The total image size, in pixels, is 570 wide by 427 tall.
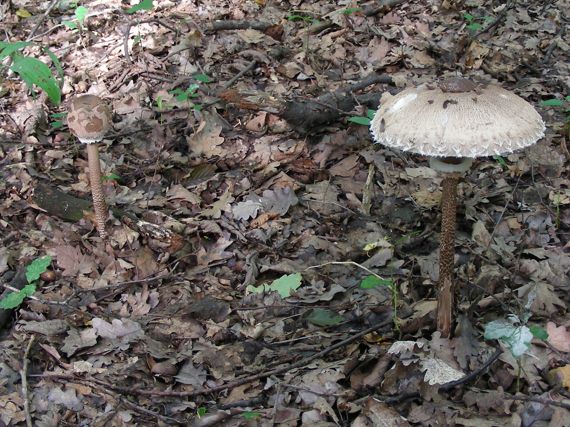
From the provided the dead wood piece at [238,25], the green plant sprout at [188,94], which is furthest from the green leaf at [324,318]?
the dead wood piece at [238,25]

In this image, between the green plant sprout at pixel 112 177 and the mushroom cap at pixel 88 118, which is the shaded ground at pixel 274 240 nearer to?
the green plant sprout at pixel 112 177

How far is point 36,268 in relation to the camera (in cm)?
392

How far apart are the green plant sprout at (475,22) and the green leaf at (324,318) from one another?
4780mm

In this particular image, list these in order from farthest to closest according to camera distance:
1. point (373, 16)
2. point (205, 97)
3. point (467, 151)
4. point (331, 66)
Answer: point (373, 16) < point (331, 66) < point (205, 97) < point (467, 151)

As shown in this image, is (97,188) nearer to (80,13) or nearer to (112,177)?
(112,177)

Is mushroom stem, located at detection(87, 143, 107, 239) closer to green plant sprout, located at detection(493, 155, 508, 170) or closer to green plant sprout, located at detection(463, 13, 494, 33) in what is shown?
green plant sprout, located at detection(493, 155, 508, 170)

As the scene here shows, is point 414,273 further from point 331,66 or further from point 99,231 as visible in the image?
point 331,66

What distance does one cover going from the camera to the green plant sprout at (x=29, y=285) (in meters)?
3.68

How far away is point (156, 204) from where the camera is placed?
4742 mm

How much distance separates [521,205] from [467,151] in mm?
2197

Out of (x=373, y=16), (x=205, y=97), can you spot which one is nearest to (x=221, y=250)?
(x=205, y=97)

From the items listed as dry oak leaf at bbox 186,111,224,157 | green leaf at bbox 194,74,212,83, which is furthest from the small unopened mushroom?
green leaf at bbox 194,74,212,83

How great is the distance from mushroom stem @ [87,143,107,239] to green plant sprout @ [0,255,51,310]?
0.49 m

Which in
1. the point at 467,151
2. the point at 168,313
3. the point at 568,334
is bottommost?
the point at 168,313
